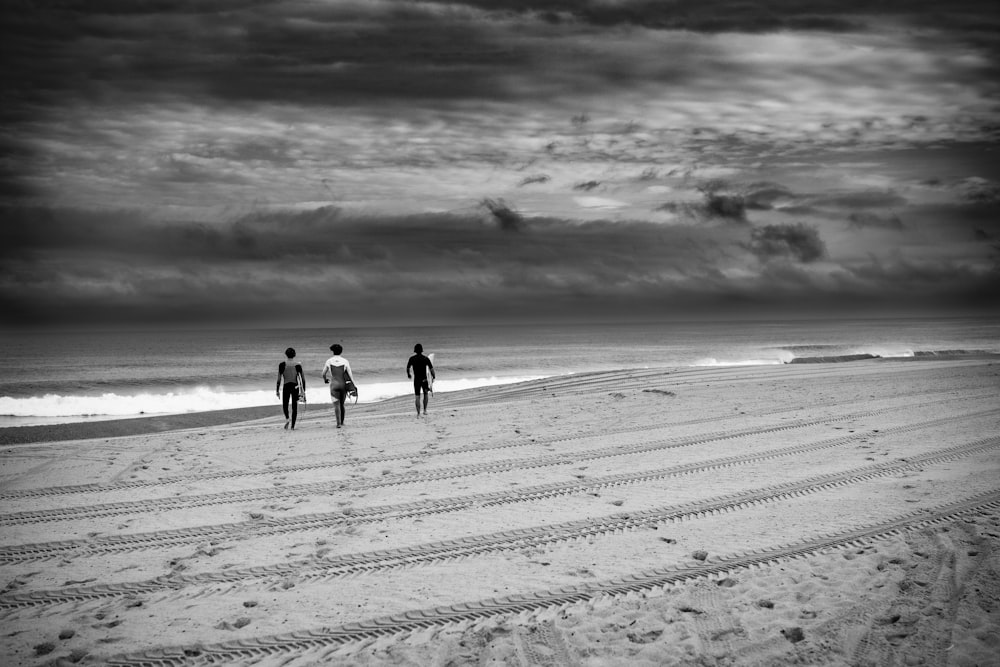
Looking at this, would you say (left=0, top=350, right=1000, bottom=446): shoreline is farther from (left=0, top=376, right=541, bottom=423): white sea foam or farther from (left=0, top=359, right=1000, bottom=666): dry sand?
(left=0, top=359, right=1000, bottom=666): dry sand

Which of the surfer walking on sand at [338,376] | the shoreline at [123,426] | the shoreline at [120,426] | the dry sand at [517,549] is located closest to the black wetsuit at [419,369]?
the surfer walking on sand at [338,376]

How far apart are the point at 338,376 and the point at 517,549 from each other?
32.7 ft

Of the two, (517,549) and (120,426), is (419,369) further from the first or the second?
(517,549)

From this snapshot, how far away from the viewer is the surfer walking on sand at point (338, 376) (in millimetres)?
16266

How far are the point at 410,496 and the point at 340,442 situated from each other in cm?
543

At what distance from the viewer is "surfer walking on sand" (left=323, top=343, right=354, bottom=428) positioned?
1627cm

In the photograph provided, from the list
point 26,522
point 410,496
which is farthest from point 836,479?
point 26,522

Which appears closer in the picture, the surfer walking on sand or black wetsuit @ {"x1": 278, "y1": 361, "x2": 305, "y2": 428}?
the surfer walking on sand

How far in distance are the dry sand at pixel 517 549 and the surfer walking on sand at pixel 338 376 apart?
2096mm

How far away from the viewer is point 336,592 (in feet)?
21.0

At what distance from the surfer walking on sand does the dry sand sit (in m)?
2.10

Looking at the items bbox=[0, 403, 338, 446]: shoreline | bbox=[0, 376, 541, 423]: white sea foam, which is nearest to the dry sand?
bbox=[0, 403, 338, 446]: shoreline

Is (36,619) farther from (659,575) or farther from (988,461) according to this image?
(988,461)

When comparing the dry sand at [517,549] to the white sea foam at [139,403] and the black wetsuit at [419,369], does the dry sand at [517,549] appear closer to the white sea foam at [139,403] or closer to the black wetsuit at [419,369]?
the black wetsuit at [419,369]
